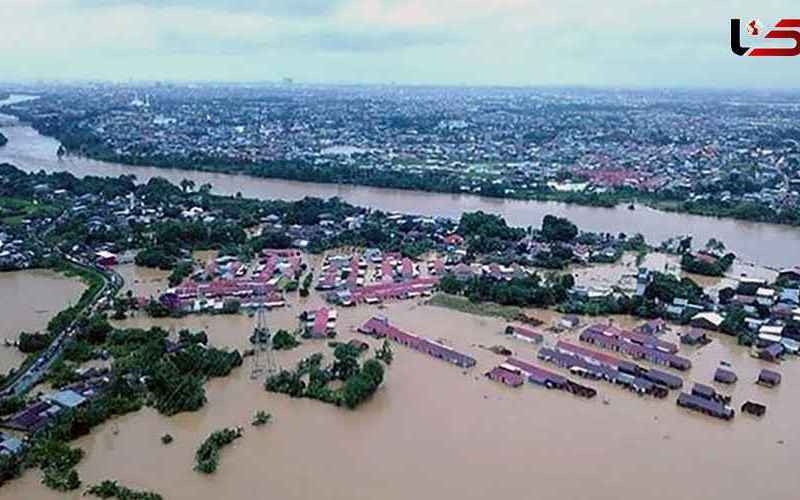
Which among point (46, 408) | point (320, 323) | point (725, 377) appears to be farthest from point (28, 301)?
point (725, 377)

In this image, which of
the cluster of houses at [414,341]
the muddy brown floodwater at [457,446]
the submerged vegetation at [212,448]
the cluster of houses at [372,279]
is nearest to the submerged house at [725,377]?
the muddy brown floodwater at [457,446]

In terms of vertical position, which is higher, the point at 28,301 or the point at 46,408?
the point at 28,301

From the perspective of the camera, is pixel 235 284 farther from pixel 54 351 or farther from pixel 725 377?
pixel 725 377

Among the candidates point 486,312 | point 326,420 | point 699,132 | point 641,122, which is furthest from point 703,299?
point 641,122

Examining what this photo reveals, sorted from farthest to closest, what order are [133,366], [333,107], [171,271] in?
[333,107] < [171,271] < [133,366]

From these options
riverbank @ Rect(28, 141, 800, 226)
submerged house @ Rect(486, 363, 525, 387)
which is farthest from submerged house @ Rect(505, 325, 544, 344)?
riverbank @ Rect(28, 141, 800, 226)

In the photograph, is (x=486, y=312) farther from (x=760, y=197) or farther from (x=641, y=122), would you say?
(x=641, y=122)
